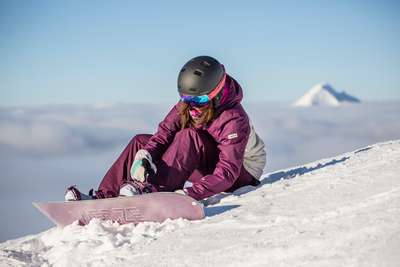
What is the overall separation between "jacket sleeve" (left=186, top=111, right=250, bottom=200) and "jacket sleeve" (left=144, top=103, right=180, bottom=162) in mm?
541

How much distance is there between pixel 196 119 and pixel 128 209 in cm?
124

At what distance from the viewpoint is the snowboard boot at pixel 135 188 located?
467 centimetres

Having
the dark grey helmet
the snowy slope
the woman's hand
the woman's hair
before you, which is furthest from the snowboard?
the dark grey helmet

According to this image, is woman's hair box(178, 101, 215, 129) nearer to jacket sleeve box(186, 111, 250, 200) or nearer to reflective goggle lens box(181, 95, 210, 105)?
reflective goggle lens box(181, 95, 210, 105)

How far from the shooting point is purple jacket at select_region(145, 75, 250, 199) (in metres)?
4.80

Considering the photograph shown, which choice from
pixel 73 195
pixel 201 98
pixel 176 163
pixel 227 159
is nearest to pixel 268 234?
pixel 227 159

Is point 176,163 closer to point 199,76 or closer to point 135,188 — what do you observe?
point 135,188

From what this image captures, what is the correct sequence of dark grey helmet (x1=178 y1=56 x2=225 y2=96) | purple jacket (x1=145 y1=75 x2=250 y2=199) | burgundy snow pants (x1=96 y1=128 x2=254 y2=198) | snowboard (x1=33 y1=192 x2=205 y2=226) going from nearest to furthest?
snowboard (x1=33 y1=192 x2=205 y2=226) < purple jacket (x1=145 y1=75 x2=250 y2=199) < burgundy snow pants (x1=96 y1=128 x2=254 y2=198) < dark grey helmet (x1=178 y1=56 x2=225 y2=96)

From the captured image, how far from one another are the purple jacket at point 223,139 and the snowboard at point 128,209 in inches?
9.0

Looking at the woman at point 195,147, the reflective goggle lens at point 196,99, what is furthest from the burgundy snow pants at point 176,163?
the reflective goggle lens at point 196,99

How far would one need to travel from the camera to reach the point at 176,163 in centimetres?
498

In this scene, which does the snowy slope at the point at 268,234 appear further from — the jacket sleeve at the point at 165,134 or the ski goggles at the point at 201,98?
the ski goggles at the point at 201,98

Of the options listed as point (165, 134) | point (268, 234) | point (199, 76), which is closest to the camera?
point (268, 234)

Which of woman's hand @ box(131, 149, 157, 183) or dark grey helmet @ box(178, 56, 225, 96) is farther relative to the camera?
dark grey helmet @ box(178, 56, 225, 96)
